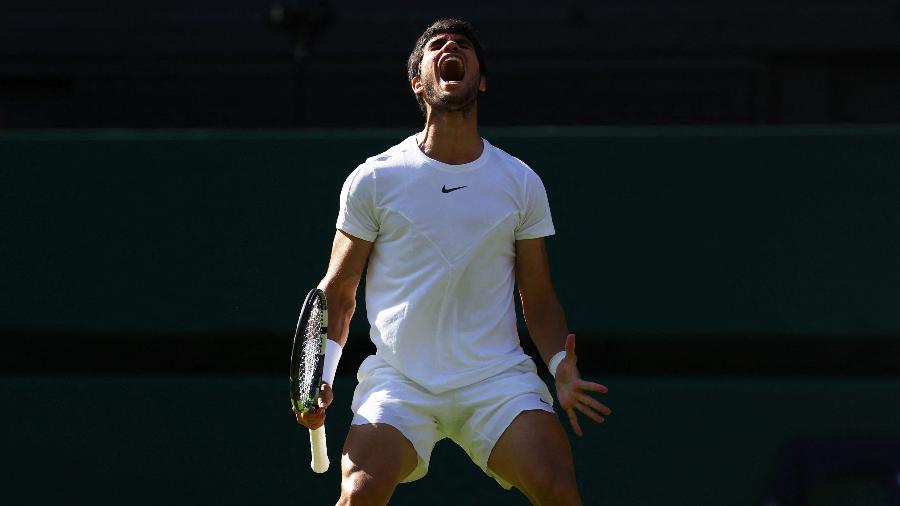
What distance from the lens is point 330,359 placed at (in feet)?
14.5

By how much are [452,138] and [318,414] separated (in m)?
0.95

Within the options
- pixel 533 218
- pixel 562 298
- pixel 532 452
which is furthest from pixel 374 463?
pixel 562 298

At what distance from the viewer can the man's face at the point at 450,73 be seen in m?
4.43

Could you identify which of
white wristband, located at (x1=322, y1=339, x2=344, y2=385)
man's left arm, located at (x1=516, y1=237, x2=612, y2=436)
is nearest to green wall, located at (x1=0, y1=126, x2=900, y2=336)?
man's left arm, located at (x1=516, y1=237, x2=612, y2=436)

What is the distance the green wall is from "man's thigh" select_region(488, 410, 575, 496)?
5.36ft

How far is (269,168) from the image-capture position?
6035mm

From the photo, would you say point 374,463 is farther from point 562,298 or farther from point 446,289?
point 562,298

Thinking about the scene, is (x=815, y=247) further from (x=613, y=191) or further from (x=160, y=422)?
(x=160, y=422)

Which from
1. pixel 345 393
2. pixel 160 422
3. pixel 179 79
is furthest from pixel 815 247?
pixel 179 79

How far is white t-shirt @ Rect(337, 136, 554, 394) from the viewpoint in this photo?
4430 millimetres

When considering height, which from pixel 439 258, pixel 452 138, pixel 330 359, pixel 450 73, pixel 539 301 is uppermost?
pixel 450 73

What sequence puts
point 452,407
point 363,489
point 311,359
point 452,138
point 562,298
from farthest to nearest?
point 562,298 → point 452,138 → point 452,407 → point 311,359 → point 363,489

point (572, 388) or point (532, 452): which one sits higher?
point (572, 388)

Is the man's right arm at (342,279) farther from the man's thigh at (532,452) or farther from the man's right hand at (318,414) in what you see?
the man's thigh at (532,452)
